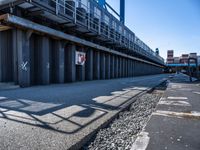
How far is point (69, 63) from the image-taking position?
1379cm

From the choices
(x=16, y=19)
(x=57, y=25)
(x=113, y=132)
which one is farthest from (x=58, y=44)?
(x=113, y=132)

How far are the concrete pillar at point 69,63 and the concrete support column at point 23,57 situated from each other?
4419 millimetres

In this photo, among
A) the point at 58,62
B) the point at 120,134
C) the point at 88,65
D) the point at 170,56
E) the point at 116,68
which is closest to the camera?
the point at 120,134

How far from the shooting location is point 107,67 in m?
21.6

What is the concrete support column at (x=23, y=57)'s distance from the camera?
30.4ft

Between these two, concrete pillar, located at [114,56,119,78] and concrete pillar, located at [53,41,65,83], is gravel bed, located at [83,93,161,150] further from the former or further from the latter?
concrete pillar, located at [114,56,119,78]

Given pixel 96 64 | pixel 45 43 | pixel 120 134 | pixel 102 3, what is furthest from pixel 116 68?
pixel 120 134

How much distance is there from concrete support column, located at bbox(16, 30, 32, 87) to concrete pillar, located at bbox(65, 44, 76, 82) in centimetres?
442

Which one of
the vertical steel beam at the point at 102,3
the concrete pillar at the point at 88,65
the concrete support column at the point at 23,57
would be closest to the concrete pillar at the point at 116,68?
the vertical steel beam at the point at 102,3

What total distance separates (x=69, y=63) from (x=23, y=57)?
15.5 feet

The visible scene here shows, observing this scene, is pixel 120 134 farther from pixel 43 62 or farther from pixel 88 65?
pixel 88 65

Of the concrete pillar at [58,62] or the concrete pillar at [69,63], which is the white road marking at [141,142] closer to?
the concrete pillar at [58,62]

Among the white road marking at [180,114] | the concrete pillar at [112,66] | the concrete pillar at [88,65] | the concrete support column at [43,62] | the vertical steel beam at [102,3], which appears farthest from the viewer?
the concrete pillar at [112,66]

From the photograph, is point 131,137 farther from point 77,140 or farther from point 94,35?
point 94,35
